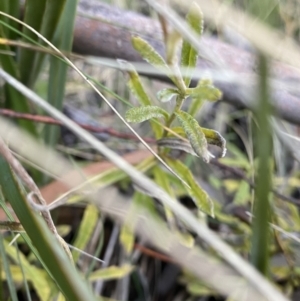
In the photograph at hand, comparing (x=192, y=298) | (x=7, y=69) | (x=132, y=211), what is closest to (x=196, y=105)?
(x=132, y=211)

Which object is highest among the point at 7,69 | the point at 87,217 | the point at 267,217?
the point at 267,217

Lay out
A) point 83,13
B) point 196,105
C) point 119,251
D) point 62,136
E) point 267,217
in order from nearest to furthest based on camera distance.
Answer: point 267,217, point 196,105, point 83,13, point 119,251, point 62,136

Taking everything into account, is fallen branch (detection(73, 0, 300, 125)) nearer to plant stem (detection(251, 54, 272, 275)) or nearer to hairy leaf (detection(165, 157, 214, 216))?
hairy leaf (detection(165, 157, 214, 216))

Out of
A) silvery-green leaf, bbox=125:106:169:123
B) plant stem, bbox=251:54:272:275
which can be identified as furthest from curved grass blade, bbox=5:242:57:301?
plant stem, bbox=251:54:272:275

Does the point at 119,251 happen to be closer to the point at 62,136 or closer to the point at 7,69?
the point at 62,136

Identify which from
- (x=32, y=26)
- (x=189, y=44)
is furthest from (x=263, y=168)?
(x=32, y=26)

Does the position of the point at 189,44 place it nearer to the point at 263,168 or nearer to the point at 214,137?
the point at 214,137
